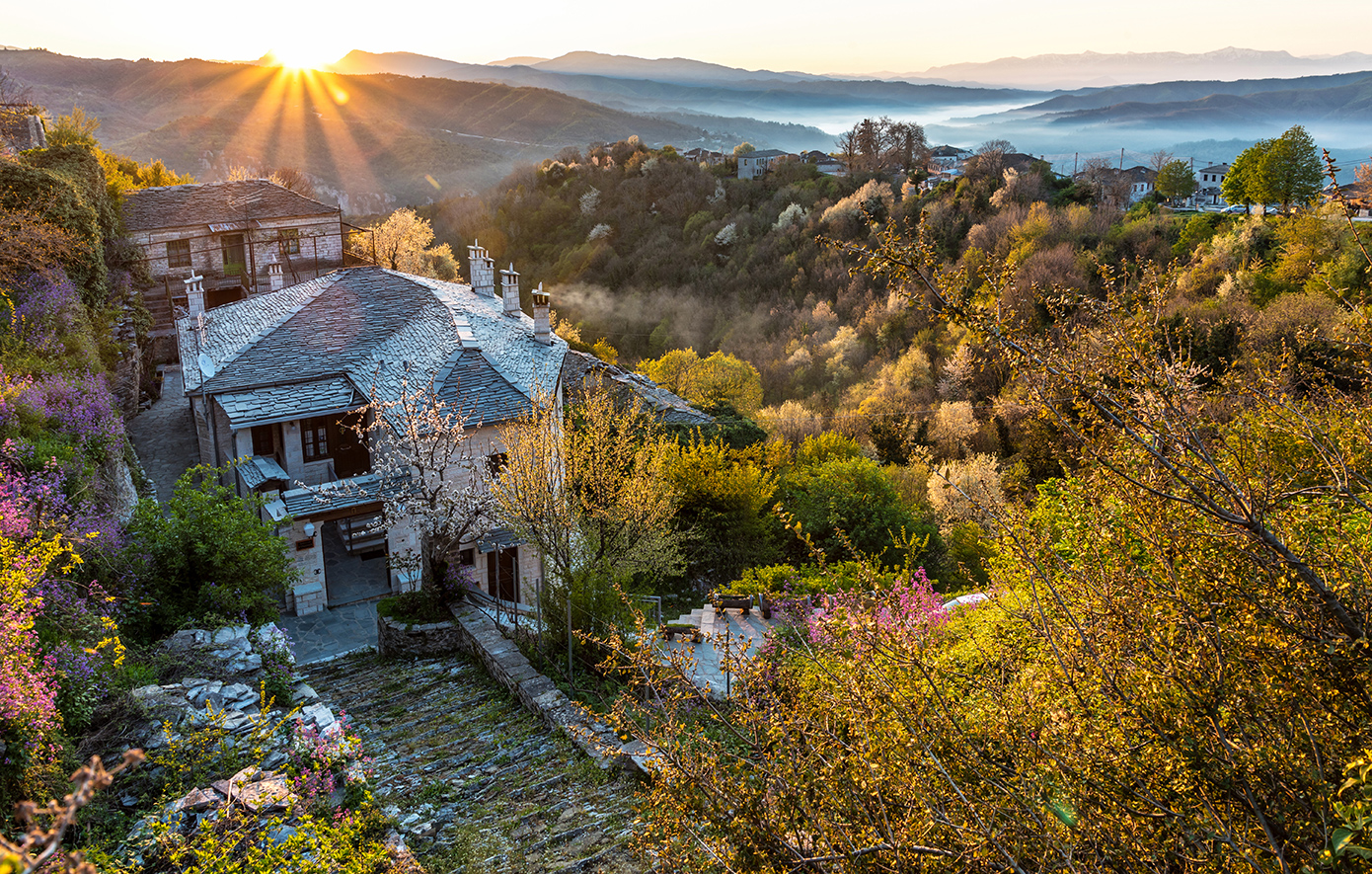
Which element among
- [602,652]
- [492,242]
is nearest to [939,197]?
[492,242]

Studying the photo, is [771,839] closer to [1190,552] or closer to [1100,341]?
[1190,552]

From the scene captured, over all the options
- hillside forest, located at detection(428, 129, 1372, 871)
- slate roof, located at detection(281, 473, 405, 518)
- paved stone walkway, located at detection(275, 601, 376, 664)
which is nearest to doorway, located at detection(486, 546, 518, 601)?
paved stone walkway, located at detection(275, 601, 376, 664)

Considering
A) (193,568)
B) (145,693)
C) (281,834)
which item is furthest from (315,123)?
(281,834)

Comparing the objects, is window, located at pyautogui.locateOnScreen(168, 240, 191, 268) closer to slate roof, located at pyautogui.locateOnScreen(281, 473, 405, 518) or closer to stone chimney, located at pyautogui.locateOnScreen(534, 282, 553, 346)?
stone chimney, located at pyautogui.locateOnScreen(534, 282, 553, 346)

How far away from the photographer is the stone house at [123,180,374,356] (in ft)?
105

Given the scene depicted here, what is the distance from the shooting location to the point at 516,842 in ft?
24.7

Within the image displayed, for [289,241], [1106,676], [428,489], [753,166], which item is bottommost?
[428,489]

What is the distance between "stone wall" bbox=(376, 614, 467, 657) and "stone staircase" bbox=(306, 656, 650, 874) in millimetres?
672

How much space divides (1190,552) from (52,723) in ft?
27.2

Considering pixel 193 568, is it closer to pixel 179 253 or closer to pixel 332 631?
pixel 332 631

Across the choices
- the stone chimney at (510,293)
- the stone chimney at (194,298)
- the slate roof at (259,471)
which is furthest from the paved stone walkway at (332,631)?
the stone chimney at (194,298)

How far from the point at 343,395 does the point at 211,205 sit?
21933 millimetres

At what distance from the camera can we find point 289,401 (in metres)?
17.5

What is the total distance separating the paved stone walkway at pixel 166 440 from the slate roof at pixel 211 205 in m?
9.89
